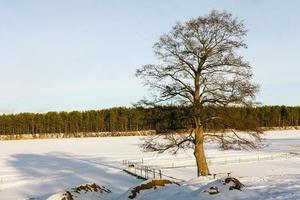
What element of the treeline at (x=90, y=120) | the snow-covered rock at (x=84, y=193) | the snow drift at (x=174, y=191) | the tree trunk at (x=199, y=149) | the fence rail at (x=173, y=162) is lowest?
the fence rail at (x=173, y=162)

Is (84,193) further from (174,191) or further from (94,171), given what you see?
(94,171)

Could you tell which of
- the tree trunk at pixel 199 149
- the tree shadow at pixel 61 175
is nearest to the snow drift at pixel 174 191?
the tree shadow at pixel 61 175

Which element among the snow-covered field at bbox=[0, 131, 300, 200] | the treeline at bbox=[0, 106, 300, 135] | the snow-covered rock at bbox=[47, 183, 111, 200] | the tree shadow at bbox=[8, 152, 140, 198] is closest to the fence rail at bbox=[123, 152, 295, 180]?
the snow-covered field at bbox=[0, 131, 300, 200]

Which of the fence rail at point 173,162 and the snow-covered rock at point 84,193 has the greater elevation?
the snow-covered rock at point 84,193

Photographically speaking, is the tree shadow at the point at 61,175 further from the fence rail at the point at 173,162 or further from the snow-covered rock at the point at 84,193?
the snow-covered rock at the point at 84,193

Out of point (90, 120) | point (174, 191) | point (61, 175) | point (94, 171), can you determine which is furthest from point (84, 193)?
point (90, 120)

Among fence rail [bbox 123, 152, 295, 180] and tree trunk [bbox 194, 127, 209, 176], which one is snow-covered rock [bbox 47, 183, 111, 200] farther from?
fence rail [bbox 123, 152, 295, 180]

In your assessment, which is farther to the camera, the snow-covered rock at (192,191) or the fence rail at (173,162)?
the fence rail at (173,162)

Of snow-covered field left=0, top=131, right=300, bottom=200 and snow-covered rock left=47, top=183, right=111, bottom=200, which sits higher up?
snow-covered rock left=47, top=183, right=111, bottom=200

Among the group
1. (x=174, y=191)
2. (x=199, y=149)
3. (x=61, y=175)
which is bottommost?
(x=61, y=175)

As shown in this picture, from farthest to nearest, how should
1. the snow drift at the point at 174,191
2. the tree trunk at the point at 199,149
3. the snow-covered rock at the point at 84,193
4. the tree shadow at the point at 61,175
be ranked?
the tree shadow at the point at 61,175
the tree trunk at the point at 199,149
the snow-covered rock at the point at 84,193
the snow drift at the point at 174,191

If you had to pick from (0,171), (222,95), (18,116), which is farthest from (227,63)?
(18,116)

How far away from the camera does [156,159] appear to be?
5256 cm

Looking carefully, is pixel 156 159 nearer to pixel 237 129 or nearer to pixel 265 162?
pixel 265 162
